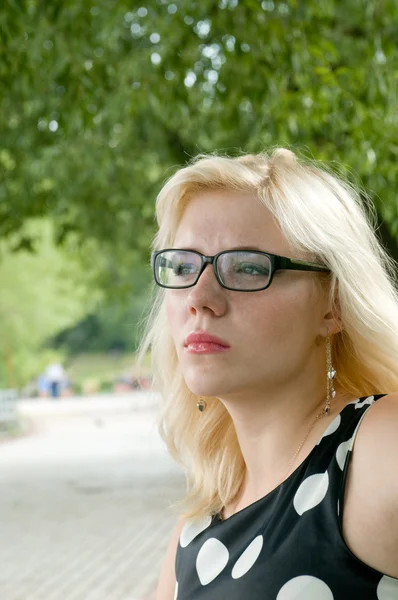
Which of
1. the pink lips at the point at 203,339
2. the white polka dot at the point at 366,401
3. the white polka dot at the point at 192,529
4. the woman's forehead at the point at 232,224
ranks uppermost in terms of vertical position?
the woman's forehead at the point at 232,224

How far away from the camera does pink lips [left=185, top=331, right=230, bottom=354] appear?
157cm

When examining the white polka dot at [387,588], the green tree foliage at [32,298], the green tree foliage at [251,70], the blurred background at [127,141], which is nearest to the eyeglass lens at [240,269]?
the white polka dot at [387,588]

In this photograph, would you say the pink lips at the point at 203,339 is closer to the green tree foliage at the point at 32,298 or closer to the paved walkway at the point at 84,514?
the paved walkway at the point at 84,514

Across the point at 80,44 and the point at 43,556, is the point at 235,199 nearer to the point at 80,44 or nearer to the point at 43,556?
the point at 80,44

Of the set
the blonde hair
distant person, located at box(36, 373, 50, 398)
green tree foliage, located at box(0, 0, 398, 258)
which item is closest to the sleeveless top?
the blonde hair

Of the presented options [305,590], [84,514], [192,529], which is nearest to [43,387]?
[84,514]

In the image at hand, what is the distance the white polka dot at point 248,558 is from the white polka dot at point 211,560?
0.17 ft

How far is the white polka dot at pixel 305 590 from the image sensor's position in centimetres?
136

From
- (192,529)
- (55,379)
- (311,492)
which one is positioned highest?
(311,492)

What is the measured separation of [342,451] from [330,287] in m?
0.30

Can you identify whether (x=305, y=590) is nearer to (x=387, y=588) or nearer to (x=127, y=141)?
(x=387, y=588)

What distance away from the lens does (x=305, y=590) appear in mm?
1371

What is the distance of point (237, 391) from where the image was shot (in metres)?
1.59

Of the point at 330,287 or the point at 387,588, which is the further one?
the point at 330,287
